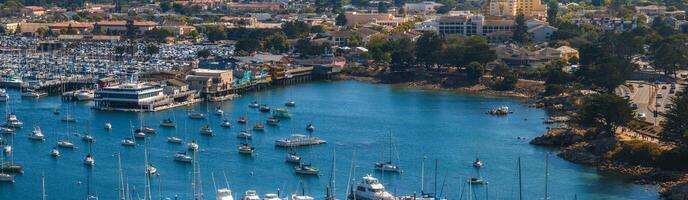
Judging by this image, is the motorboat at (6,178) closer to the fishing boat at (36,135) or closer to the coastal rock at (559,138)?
the fishing boat at (36,135)

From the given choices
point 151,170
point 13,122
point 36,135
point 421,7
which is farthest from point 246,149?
point 421,7

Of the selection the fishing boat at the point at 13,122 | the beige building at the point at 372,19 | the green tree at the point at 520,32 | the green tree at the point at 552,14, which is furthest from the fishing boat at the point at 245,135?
the beige building at the point at 372,19

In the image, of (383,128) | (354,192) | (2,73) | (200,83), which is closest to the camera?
(354,192)

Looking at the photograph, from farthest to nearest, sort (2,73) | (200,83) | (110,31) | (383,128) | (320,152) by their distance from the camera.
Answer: (110,31), (2,73), (200,83), (383,128), (320,152)

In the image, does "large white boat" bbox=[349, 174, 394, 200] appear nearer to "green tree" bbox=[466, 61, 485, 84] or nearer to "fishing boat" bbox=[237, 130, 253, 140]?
"fishing boat" bbox=[237, 130, 253, 140]

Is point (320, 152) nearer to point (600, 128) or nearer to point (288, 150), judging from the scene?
point (288, 150)

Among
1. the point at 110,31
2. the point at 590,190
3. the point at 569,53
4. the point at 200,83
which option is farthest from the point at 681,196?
the point at 110,31

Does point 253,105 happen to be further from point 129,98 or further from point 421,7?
point 421,7

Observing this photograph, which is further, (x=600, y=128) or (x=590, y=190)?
(x=600, y=128)
